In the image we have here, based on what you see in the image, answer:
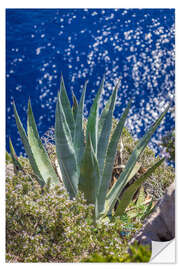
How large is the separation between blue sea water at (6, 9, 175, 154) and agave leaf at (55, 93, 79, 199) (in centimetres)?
36

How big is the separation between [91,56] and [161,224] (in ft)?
3.82

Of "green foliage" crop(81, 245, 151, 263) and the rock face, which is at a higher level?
the rock face

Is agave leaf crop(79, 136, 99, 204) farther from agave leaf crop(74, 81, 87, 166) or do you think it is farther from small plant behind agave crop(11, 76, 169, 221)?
agave leaf crop(74, 81, 87, 166)

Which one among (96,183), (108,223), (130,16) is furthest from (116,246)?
(130,16)

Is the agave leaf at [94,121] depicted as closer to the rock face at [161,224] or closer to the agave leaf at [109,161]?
the agave leaf at [109,161]

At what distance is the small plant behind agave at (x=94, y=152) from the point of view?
6.70 feet

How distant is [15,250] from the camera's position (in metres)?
2.02

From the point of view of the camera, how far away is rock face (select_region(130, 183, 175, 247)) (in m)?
1.94

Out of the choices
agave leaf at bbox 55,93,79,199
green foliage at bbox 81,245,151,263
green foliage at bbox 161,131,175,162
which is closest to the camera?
green foliage at bbox 81,245,151,263

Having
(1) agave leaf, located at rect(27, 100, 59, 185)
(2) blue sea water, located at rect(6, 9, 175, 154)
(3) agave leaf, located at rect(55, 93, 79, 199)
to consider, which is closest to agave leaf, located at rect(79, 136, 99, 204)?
(3) agave leaf, located at rect(55, 93, 79, 199)

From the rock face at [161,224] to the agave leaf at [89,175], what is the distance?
352 mm

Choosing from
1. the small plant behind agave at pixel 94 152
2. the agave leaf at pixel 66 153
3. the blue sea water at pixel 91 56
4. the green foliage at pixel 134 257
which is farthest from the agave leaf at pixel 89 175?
the blue sea water at pixel 91 56

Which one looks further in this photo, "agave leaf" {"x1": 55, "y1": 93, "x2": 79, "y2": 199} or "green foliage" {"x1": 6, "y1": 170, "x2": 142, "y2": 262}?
"agave leaf" {"x1": 55, "y1": 93, "x2": 79, "y2": 199}
